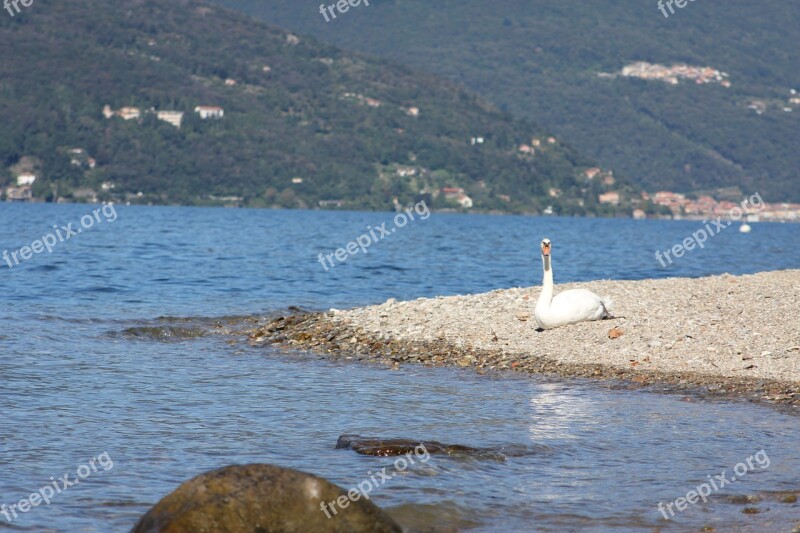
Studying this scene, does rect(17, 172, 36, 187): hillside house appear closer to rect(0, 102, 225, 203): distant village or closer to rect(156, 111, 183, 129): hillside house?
rect(0, 102, 225, 203): distant village

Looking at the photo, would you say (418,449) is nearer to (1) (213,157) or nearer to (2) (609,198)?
(1) (213,157)

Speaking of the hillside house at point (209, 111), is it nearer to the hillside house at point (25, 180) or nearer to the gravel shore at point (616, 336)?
the hillside house at point (25, 180)

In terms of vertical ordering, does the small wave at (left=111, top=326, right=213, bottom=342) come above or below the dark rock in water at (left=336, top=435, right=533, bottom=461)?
below

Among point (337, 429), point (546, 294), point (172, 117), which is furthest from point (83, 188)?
point (337, 429)

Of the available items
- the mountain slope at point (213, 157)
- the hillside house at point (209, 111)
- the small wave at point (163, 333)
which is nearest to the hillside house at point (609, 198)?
the mountain slope at point (213, 157)

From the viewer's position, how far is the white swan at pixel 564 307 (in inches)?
774

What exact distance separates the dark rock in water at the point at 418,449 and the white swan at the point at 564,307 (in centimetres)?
774

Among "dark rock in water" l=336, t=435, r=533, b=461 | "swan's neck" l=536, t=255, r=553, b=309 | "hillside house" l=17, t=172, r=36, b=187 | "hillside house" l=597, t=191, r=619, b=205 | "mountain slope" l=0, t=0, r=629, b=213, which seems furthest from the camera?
"hillside house" l=597, t=191, r=619, b=205

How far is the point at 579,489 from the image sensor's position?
10562 millimetres

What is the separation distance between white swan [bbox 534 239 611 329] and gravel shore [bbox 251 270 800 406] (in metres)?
0.17

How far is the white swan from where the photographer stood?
774 inches

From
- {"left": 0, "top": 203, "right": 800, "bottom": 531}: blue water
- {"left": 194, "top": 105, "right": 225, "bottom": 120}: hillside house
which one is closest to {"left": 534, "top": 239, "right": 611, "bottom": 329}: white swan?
{"left": 0, "top": 203, "right": 800, "bottom": 531}: blue water

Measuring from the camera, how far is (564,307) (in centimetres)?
1964

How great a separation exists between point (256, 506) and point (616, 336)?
12023 millimetres
